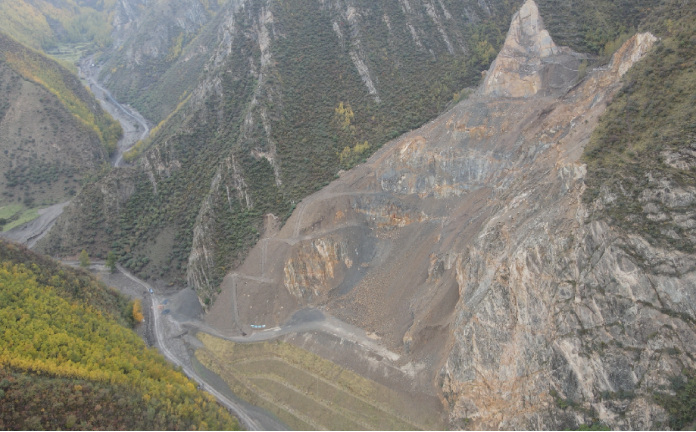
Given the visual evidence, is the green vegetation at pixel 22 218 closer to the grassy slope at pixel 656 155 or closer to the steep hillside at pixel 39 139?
the steep hillside at pixel 39 139

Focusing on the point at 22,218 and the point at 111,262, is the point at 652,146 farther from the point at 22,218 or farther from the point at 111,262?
the point at 22,218

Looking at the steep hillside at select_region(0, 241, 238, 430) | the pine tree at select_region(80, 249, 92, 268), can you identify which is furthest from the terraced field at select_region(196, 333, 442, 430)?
the pine tree at select_region(80, 249, 92, 268)

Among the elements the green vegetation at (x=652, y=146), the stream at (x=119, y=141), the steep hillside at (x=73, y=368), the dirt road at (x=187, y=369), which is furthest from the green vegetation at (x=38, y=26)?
the green vegetation at (x=652, y=146)

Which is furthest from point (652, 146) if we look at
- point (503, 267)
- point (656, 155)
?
point (503, 267)

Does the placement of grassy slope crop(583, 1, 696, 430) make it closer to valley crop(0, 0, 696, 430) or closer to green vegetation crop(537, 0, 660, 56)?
valley crop(0, 0, 696, 430)

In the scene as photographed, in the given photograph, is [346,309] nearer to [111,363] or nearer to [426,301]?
[426,301]
